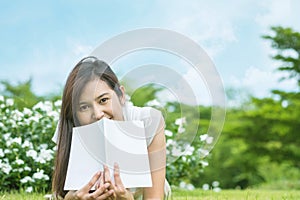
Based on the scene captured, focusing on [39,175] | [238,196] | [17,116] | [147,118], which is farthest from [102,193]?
[17,116]

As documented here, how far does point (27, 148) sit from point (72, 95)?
4.59ft

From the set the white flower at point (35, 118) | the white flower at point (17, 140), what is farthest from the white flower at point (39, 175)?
the white flower at point (35, 118)

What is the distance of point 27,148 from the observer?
3.10 metres

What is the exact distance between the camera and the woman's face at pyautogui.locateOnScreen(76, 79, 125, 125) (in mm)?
1712

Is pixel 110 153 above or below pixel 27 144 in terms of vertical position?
below

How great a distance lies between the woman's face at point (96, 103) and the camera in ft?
5.62

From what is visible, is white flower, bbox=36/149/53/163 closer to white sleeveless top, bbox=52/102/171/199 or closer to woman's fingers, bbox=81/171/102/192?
white sleeveless top, bbox=52/102/171/199

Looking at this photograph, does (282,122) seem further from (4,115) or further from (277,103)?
Answer: (4,115)

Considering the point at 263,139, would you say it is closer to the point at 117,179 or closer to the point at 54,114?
the point at 54,114

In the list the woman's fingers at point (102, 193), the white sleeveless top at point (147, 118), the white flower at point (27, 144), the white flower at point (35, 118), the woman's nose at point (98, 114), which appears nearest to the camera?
the woman's fingers at point (102, 193)

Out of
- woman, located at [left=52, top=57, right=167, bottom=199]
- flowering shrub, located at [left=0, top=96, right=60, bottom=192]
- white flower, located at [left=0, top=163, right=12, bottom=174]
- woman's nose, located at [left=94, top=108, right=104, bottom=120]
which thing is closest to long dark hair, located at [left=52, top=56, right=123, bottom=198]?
woman, located at [left=52, top=57, right=167, bottom=199]

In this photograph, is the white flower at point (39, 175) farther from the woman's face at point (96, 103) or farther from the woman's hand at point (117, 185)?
the woman's hand at point (117, 185)

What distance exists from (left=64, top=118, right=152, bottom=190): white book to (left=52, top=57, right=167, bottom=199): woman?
0.04m

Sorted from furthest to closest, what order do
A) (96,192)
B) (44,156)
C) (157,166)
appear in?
(44,156) → (157,166) → (96,192)
